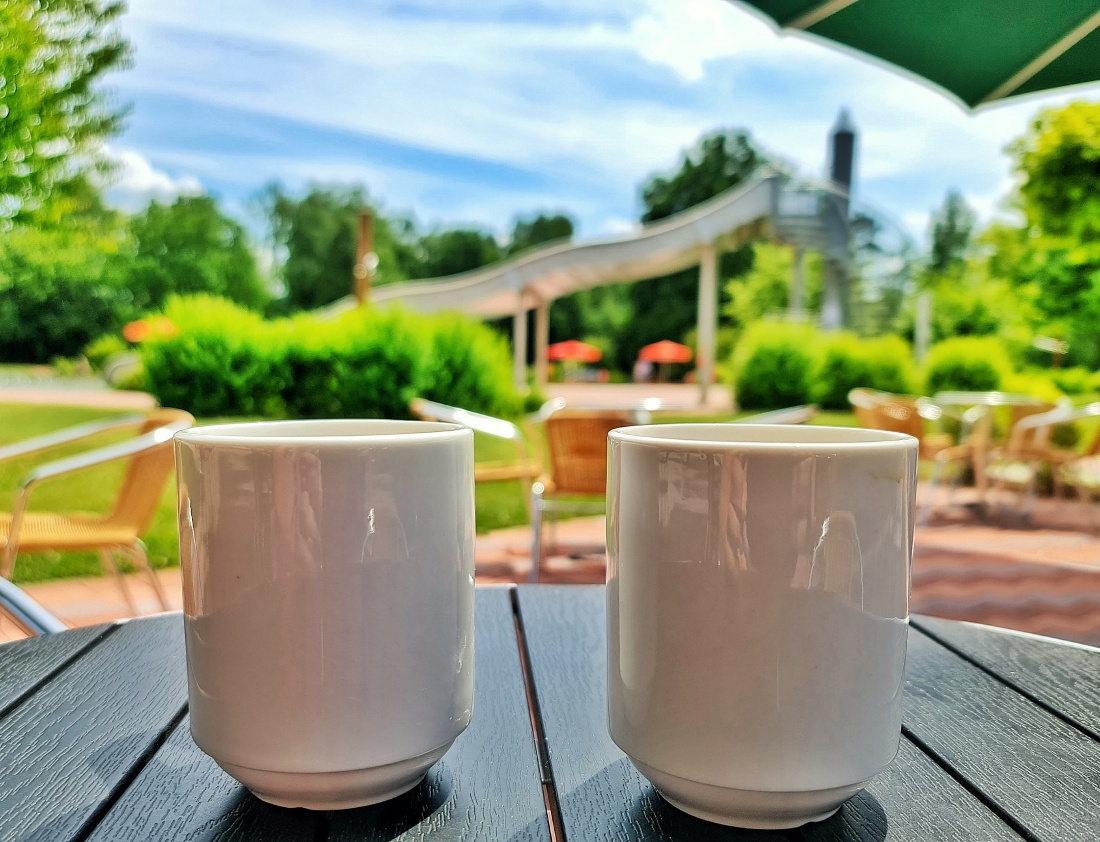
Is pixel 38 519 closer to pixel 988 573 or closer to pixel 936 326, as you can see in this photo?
pixel 988 573

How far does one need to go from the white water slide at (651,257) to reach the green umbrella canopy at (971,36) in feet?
28.6

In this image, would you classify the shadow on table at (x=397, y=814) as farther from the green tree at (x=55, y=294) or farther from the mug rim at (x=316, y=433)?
the green tree at (x=55, y=294)

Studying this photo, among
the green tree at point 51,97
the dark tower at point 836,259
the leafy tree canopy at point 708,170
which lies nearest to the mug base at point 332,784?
the green tree at point 51,97

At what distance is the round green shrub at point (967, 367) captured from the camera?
7.95m

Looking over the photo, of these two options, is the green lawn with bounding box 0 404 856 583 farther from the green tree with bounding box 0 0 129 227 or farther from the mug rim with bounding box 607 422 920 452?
the mug rim with bounding box 607 422 920 452

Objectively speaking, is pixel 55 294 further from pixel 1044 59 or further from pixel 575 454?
pixel 1044 59

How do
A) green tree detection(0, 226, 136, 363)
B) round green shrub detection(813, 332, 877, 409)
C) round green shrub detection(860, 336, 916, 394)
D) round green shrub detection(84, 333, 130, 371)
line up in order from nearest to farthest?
green tree detection(0, 226, 136, 363) < round green shrub detection(84, 333, 130, 371) < round green shrub detection(860, 336, 916, 394) < round green shrub detection(813, 332, 877, 409)

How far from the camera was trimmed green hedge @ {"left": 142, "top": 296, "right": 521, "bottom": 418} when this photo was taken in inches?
295

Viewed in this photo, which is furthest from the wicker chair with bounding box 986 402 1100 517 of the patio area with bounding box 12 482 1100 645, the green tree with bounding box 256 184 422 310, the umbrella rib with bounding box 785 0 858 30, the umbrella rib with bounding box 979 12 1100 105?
the green tree with bounding box 256 184 422 310

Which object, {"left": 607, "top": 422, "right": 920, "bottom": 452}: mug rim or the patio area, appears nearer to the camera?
{"left": 607, "top": 422, "right": 920, "bottom": 452}: mug rim

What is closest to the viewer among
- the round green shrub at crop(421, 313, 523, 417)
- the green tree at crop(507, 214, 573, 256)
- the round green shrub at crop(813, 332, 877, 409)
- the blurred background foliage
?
the blurred background foliage

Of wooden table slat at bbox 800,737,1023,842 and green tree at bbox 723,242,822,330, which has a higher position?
green tree at bbox 723,242,822,330

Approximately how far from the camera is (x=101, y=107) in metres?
6.79

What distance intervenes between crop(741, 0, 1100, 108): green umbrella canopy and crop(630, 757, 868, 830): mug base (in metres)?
1.79
